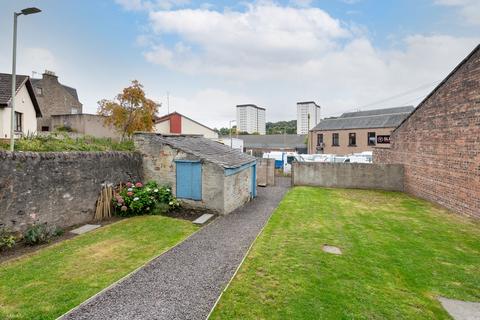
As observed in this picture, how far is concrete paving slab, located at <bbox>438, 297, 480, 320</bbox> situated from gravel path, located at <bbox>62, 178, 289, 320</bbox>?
409cm

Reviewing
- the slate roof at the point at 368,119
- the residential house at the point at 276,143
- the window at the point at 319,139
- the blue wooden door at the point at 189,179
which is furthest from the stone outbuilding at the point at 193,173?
the residential house at the point at 276,143

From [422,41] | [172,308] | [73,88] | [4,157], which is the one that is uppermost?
[73,88]

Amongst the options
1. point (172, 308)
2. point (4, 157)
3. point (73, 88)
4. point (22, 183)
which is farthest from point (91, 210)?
point (73, 88)

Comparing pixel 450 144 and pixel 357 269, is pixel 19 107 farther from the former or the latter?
pixel 450 144

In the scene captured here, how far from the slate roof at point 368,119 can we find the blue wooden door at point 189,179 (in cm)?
3725

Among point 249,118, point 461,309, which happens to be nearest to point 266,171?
point 461,309

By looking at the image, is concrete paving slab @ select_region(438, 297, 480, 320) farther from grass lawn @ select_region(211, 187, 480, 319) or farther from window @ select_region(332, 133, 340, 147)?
window @ select_region(332, 133, 340, 147)

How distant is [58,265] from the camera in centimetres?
648

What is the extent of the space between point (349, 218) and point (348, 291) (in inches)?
251

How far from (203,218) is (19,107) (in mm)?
16145

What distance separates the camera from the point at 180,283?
18.4 feet

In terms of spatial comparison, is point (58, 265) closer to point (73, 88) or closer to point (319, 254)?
point (319, 254)

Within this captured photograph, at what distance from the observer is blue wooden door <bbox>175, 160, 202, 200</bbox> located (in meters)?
11.8

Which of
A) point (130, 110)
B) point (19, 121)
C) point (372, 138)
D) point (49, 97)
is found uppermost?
point (49, 97)
